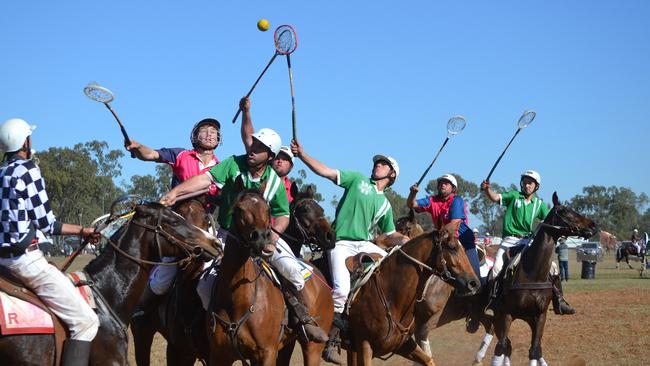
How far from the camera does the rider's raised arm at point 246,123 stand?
888 centimetres

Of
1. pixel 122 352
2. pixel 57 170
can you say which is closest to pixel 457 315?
pixel 122 352

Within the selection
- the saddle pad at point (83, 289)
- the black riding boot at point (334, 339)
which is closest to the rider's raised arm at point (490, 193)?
the black riding boot at point (334, 339)

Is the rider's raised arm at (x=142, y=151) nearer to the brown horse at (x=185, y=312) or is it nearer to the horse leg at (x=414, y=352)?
the brown horse at (x=185, y=312)

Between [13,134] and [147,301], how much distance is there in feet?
11.6

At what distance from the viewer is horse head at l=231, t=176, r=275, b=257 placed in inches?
282

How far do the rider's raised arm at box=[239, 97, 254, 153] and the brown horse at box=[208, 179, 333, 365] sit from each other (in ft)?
4.37

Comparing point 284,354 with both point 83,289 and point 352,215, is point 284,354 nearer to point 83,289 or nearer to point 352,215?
point 352,215

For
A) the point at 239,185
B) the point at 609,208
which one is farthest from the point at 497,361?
the point at 609,208

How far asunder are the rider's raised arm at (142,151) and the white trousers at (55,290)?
319cm

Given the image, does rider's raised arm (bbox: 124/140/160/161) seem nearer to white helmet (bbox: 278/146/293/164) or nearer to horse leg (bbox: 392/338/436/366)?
white helmet (bbox: 278/146/293/164)

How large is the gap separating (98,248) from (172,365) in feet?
7.24

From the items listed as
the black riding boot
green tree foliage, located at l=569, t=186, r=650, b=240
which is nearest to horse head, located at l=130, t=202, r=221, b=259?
the black riding boot

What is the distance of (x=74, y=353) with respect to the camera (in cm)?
657

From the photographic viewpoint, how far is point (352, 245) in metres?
10.5
